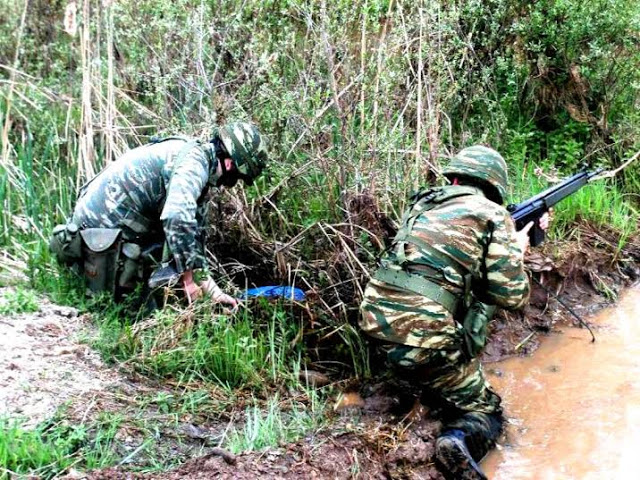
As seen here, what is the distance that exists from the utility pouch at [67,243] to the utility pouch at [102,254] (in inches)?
1.6

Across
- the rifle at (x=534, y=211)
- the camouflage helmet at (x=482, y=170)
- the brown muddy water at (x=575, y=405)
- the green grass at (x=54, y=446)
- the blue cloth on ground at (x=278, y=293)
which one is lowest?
the brown muddy water at (x=575, y=405)

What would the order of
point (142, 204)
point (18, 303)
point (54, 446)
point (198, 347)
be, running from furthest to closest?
point (142, 204), point (18, 303), point (198, 347), point (54, 446)

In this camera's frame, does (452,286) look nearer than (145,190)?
Yes

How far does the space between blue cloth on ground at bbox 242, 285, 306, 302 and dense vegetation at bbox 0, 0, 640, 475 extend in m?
0.08

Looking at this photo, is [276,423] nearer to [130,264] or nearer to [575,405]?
[130,264]

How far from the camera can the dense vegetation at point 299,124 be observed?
411 cm

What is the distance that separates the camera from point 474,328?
357 cm

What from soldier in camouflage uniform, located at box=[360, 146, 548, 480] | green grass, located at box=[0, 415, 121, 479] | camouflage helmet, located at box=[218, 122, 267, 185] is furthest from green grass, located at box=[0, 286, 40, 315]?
soldier in camouflage uniform, located at box=[360, 146, 548, 480]

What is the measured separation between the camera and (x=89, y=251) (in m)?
4.05

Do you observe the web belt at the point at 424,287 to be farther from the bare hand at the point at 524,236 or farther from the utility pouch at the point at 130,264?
the utility pouch at the point at 130,264

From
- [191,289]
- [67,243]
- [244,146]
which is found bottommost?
[191,289]

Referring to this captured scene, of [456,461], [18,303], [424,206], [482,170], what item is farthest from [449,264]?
[18,303]

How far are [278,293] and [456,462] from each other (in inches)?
57.1

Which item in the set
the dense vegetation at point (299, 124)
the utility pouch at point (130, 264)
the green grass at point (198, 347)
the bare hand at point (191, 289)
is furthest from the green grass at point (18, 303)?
the bare hand at point (191, 289)
